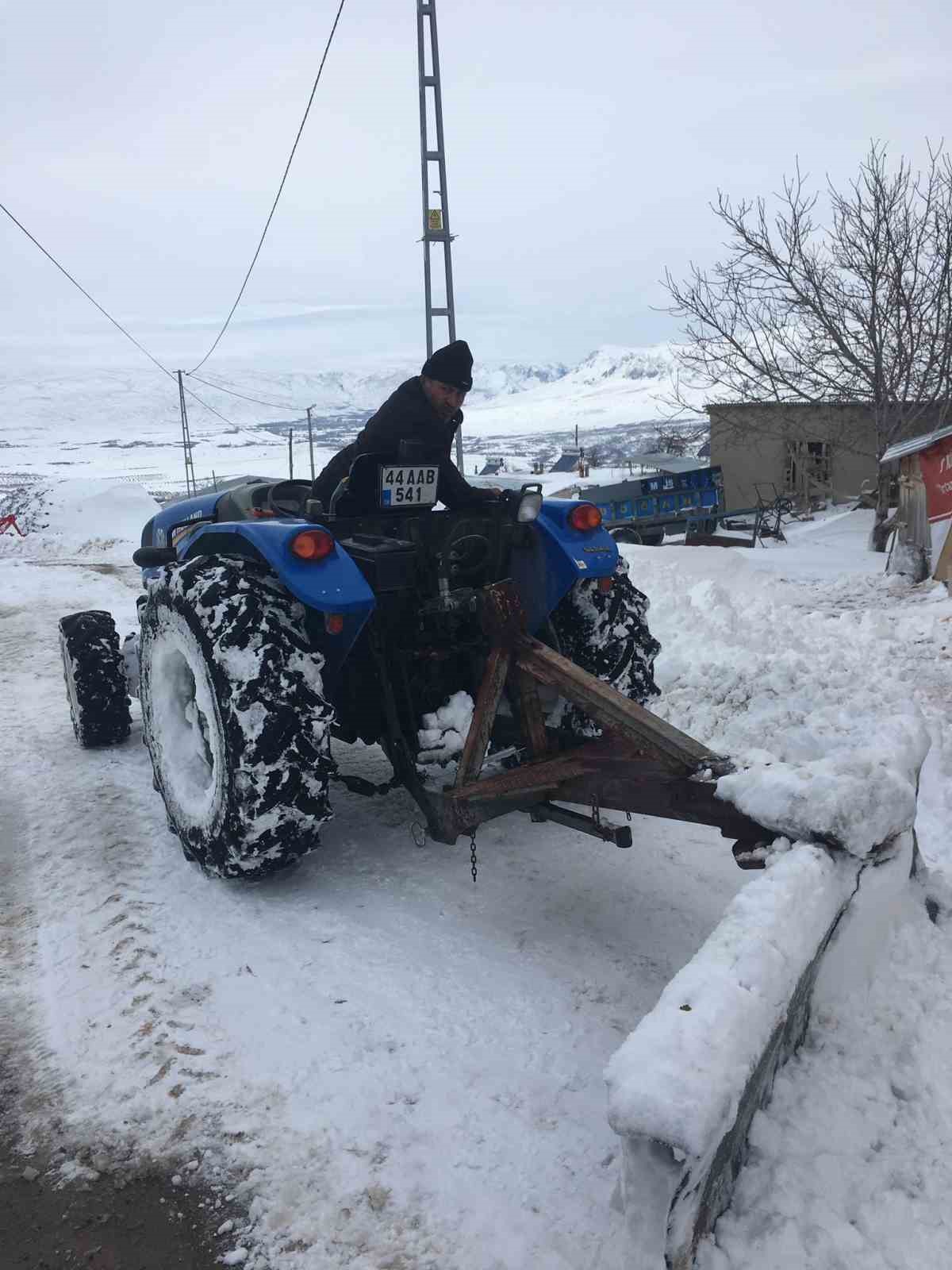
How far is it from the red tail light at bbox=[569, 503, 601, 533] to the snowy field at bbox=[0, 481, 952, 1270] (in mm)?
1236

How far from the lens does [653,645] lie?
159 inches

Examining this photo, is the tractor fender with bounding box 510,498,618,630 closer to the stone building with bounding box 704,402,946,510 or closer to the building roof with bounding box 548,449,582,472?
the stone building with bounding box 704,402,946,510

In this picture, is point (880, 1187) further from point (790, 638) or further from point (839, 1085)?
point (790, 638)

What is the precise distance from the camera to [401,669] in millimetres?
3537

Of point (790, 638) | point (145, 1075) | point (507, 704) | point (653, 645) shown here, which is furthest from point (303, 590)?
point (790, 638)

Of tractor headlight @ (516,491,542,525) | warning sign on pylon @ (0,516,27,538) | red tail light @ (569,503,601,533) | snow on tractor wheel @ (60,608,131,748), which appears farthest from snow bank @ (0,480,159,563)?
tractor headlight @ (516,491,542,525)

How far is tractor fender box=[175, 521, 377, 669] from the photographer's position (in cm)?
298

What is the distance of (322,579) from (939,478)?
6400mm

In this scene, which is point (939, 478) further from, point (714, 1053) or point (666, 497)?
point (666, 497)

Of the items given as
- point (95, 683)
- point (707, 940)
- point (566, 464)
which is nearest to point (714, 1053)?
point (707, 940)

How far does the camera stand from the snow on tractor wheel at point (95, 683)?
495 centimetres

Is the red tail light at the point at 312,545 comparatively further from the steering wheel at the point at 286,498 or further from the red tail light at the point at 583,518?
the steering wheel at the point at 286,498

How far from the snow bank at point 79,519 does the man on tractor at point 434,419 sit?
13.0 m

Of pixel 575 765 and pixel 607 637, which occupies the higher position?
pixel 607 637
